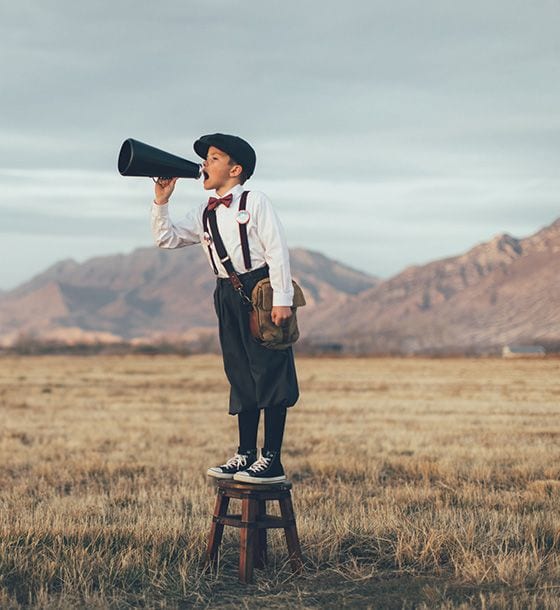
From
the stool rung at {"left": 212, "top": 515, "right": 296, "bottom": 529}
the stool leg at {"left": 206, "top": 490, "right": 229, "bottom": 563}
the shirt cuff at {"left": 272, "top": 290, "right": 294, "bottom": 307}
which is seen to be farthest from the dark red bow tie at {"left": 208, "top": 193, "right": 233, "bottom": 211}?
the stool rung at {"left": 212, "top": 515, "right": 296, "bottom": 529}

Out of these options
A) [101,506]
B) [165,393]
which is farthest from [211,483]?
[165,393]

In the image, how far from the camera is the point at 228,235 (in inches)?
239

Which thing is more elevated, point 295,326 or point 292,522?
point 295,326

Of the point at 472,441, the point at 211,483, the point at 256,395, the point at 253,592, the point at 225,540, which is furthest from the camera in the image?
the point at 472,441

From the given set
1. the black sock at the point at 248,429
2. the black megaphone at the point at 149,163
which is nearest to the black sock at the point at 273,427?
the black sock at the point at 248,429

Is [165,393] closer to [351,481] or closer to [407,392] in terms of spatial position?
[407,392]

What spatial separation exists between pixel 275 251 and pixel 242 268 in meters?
0.29

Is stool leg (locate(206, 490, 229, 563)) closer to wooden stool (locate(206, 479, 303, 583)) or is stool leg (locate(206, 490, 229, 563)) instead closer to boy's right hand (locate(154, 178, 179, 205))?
wooden stool (locate(206, 479, 303, 583))

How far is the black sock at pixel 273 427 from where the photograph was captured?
6191 millimetres

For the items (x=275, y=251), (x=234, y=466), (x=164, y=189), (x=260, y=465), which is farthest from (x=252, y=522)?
(x=164, y=189)

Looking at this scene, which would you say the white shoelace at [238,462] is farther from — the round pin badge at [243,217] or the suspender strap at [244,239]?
the round pin badge at [243,217]

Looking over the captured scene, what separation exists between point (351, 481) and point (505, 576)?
5.64m

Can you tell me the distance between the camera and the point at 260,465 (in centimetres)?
610

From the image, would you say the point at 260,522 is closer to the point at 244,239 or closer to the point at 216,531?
the point at 216,531
